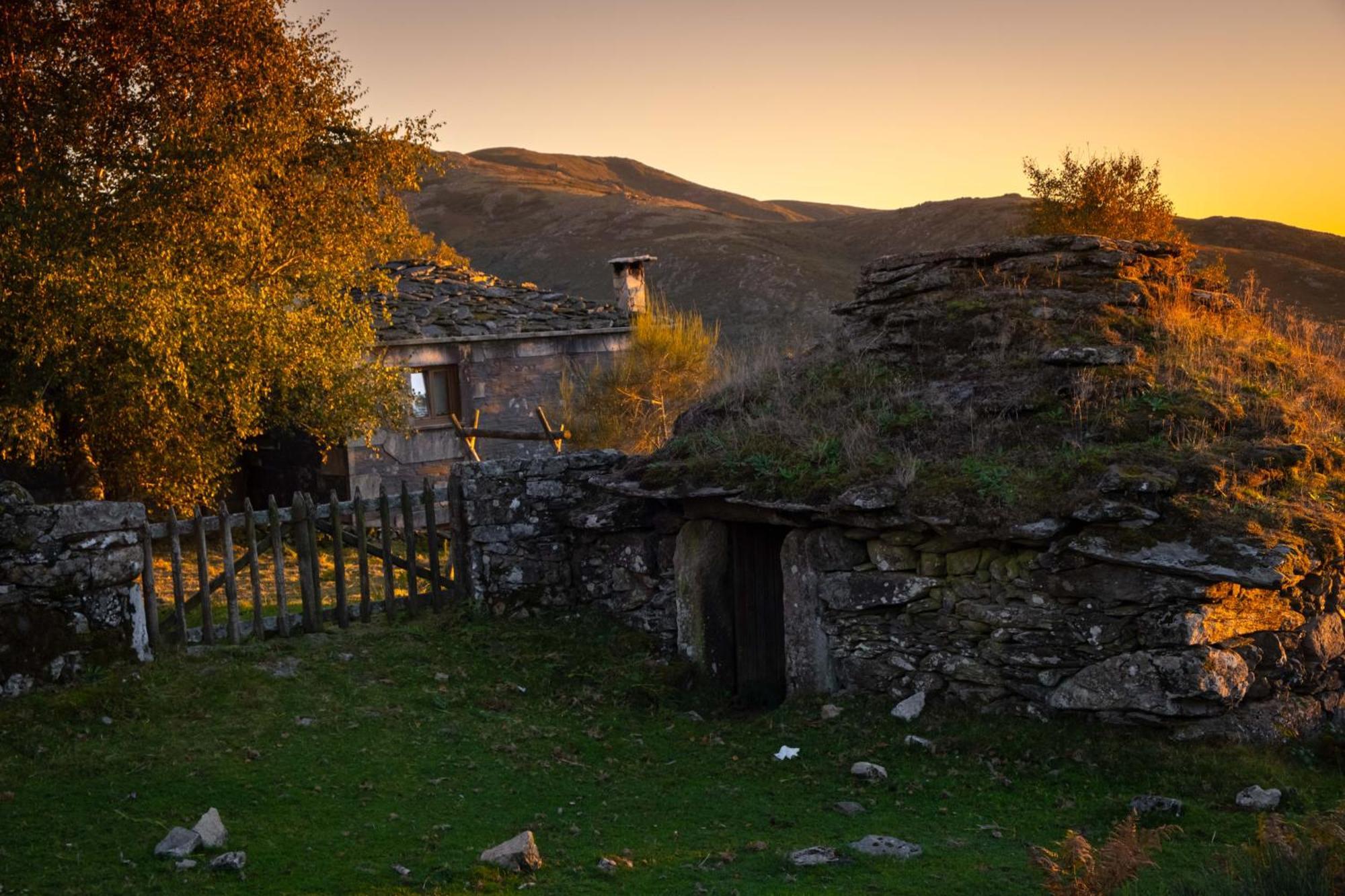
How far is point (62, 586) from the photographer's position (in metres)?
8.00

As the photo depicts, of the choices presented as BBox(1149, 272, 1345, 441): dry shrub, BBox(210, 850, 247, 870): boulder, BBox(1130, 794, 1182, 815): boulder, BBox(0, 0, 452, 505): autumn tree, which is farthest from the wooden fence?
BBox(1149, 272, 1345, 441): dry shrub

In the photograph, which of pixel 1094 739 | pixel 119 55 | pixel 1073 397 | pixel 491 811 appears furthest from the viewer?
pixel 119 55

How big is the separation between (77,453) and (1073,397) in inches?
415

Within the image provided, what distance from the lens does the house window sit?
1931 centimetres

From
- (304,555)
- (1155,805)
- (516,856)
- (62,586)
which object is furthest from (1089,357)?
(62,586)

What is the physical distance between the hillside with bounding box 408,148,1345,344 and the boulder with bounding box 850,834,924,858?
1018 inches

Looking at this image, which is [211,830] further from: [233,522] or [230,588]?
[233,522]

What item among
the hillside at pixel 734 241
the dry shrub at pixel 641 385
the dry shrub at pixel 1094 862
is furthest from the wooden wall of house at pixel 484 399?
the dry shrub at pixel 1094 862

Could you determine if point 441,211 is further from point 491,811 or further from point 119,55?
point 491,811

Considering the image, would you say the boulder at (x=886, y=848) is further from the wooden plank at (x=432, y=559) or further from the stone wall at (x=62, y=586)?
the wooden plank at (x=432, y=559)

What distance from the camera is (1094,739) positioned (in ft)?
23.8

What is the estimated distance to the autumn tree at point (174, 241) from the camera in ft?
37.9

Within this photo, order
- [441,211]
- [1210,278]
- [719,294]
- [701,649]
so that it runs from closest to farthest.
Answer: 1. [701,649]
2. [1210,278]
3. [719,294]
4. [441,211]

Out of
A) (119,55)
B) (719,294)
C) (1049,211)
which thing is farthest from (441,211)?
(119,55)
